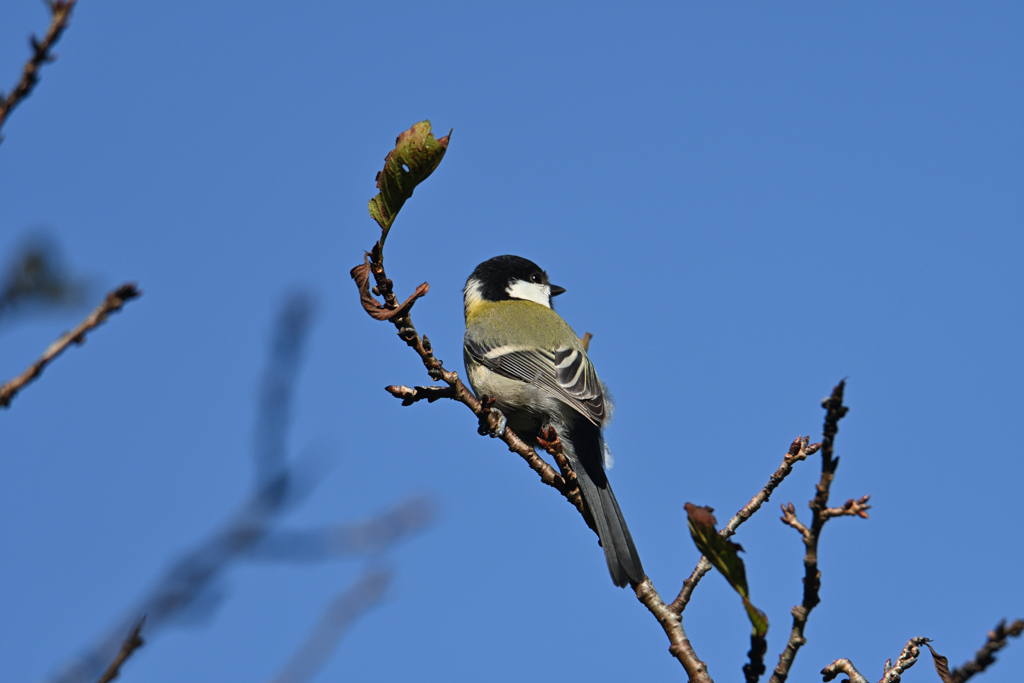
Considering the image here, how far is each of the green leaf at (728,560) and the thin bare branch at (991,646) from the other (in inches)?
15.6

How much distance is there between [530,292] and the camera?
6.29 meters

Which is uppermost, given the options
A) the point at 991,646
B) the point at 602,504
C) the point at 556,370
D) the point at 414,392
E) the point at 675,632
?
the point at 556,370

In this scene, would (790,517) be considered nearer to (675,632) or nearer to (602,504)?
(675,632)

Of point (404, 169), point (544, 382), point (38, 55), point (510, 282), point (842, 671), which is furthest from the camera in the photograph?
point (510, 282)

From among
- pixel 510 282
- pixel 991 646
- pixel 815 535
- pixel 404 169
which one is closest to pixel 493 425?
pixel 404 169

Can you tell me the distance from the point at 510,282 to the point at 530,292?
172mm

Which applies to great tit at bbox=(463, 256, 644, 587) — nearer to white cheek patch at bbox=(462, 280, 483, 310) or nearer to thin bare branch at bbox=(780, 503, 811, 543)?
white cheek patch at bbox=(462, 280, 483, 310)

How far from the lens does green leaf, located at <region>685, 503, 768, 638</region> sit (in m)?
1.80

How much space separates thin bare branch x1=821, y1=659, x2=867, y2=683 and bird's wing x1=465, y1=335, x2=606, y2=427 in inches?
90.0

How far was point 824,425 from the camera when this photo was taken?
58.3 inches

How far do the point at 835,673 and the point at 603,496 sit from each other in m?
1.56

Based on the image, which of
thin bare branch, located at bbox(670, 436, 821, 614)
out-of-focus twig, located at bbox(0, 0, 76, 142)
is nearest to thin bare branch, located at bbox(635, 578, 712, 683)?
thin bare branch, located at bbox(670, 436, 821, 614)

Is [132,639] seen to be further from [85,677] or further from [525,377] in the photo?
[525,377]

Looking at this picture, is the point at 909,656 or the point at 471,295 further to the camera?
the point at 471,295
